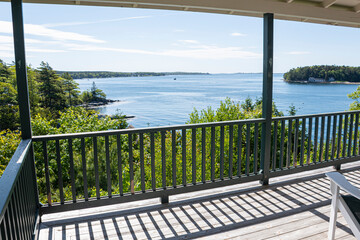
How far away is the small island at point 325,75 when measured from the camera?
569 inches

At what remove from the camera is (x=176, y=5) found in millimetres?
2855

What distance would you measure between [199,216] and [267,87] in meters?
1.70

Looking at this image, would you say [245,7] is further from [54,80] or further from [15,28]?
[54,80]

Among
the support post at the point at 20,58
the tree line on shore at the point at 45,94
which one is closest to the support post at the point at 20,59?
the support post at the point at 20,58

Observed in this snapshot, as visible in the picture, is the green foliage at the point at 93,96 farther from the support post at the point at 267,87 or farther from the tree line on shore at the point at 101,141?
the support post at the point at 267,87

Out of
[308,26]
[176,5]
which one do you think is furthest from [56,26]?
[176,5]

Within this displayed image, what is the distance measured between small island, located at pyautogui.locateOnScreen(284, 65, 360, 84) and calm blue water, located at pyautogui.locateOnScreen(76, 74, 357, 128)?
24.3 feet

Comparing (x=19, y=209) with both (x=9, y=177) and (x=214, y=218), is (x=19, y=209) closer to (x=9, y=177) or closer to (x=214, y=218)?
(x=9, y=177)

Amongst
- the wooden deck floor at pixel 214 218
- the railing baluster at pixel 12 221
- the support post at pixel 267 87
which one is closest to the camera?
the railing baluster at pixel 12 221

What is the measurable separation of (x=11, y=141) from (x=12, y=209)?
48.5 ft

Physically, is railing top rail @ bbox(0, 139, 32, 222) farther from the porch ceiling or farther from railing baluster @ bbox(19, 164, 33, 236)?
the porch ceiling

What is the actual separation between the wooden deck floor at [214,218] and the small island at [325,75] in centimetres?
1241

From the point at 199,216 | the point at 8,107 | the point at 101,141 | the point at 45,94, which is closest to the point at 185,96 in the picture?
the point at 45,94

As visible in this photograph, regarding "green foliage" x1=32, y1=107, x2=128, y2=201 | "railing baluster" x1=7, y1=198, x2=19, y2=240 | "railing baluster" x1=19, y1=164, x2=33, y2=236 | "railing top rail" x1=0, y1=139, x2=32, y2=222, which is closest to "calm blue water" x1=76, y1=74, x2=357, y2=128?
"green foliage" x1=32, y1=107, x2=128, y2=201
